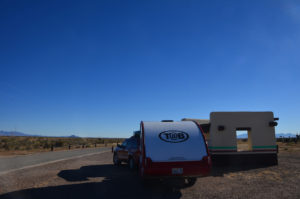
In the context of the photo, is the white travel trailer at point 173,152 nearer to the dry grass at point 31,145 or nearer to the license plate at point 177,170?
the license plate at point 177,170

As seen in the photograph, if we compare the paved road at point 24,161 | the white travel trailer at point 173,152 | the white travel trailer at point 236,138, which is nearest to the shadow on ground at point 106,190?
the white travel trailer at point 173,152

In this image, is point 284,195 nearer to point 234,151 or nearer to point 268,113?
point 234,151

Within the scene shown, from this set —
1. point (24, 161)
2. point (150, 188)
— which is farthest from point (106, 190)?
point (24, 161)

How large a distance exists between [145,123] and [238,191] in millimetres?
3669

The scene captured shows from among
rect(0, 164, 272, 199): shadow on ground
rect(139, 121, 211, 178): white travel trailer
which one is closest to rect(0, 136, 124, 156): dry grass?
rect(0, 164, 272, 199): shadow on ground

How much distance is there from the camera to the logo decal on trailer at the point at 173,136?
25.1ft

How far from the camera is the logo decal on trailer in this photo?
7651mm

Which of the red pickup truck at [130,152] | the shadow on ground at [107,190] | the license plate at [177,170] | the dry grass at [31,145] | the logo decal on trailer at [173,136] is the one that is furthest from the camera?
the dry grass at [31,145]

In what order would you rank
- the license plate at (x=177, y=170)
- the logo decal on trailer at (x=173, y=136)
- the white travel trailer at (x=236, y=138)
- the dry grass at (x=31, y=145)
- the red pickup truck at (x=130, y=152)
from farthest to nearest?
the dry grass at (x=31, y=145)
the white travel trailer at (x=236, y=138)
the red pickup truck at (x=130, y=152)
the logo decal on trailer at (x=173, y=136)
the license plate at (x=177, y=170)

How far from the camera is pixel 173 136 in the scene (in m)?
7.74

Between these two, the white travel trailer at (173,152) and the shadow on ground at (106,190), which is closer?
the shadow on ground at (106,190)

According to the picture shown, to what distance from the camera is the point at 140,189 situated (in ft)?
25.1

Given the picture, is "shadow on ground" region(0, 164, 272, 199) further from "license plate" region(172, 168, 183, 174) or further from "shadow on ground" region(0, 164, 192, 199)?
"license plate" region(172, 168, 183, 174)

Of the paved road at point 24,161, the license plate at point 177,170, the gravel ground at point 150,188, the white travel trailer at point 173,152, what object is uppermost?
the white travel trailer at point 173,152
